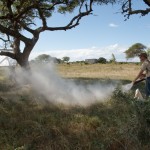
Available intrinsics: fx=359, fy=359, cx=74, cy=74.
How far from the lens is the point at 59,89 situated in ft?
62.8

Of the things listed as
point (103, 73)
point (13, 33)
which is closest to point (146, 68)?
point (13, 33)

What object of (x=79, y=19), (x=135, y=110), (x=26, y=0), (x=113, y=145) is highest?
(x=26, y=0)

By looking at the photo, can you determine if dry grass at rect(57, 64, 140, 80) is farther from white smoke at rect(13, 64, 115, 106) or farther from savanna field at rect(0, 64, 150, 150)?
savanna field at rect(0, 64, 150, 150)

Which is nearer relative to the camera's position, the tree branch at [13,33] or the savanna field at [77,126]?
the savanna field at [77,126]

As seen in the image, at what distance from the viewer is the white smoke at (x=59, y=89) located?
15.7 meters

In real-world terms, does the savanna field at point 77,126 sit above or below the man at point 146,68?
below

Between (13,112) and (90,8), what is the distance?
14.3 m

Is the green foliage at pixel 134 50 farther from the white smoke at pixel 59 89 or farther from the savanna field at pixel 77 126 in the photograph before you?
the savanna field at pixel 77 126

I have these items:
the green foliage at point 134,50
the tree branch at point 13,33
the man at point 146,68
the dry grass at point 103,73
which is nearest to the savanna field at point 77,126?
the man at point 146,68

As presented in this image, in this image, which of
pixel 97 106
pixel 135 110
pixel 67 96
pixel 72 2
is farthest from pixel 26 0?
pixel 135 110

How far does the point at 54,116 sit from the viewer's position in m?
12.0

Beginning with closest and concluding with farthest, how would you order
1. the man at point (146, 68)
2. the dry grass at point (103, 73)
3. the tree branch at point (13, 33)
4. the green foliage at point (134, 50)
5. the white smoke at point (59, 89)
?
the man at point (146, 68) < the white smoke at point (59, 89) < the tree branch at point (13, 33) < the dry grass at point (103, 73) < the green foliage at point (134, 50)

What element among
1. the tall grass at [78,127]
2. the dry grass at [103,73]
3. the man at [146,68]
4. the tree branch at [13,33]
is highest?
the tree branch at [13,33]

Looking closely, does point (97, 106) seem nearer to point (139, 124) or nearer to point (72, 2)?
point (139, 124)
